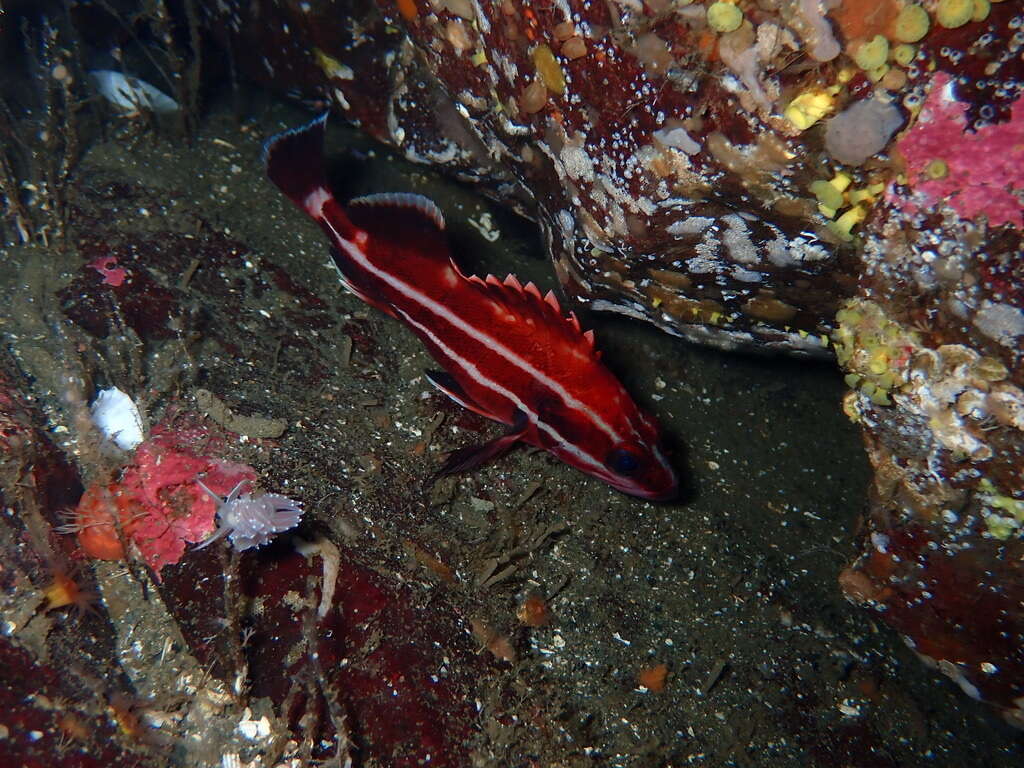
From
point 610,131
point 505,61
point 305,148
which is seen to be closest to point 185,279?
point 305,148

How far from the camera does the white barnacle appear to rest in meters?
2.44

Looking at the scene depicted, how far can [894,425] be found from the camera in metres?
2.43

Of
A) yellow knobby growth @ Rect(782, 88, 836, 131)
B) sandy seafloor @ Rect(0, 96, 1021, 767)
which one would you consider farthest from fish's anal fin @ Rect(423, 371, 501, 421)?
yellow knobby growth @ Rect(782, 88, 836, 131)

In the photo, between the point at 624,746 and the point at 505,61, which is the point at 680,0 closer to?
the point at 505,61

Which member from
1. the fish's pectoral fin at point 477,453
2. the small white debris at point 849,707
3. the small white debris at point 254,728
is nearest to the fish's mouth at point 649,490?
the fish's pectoral fin at point 477,453

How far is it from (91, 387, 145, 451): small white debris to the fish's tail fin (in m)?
1.73

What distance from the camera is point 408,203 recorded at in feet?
12.6

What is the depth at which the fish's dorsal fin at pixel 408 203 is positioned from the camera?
379 centimetres

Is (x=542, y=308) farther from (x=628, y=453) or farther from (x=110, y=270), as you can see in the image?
(x=110, y=270)

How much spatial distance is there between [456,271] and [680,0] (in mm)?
1998

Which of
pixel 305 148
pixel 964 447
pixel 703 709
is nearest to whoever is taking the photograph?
pixel 964 447

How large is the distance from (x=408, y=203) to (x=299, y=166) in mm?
852

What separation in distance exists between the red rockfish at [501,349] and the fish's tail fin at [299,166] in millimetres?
175

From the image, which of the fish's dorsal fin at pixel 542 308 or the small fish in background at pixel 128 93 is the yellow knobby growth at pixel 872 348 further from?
the small fish in background at pixel 128 93
